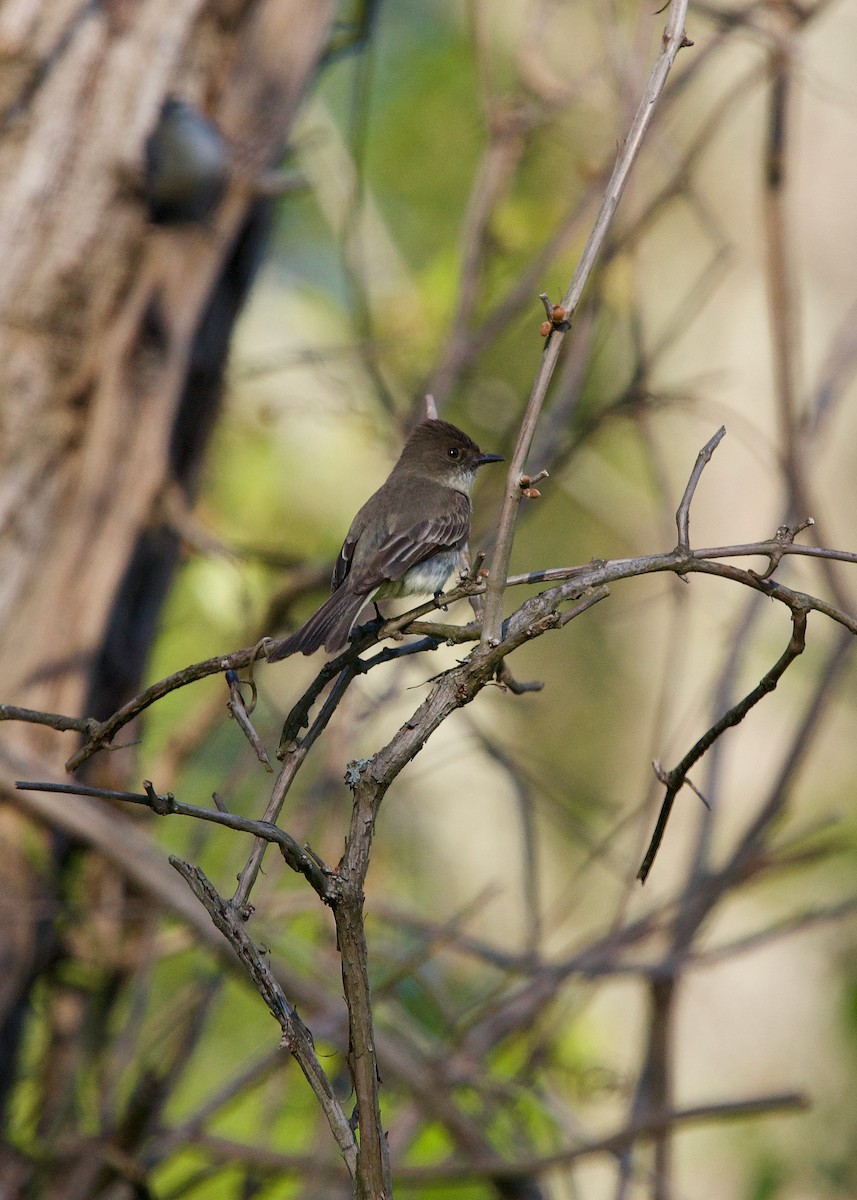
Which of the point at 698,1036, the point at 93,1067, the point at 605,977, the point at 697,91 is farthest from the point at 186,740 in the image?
the point at 697,91

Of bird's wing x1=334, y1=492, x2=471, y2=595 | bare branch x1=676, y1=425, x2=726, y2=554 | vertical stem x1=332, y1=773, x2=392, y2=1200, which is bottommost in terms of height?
vertical stem x1=332, y1=773, x2=392, y2=1200

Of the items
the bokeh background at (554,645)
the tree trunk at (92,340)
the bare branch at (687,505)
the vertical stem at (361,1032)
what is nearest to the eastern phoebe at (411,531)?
the bokeh background at (554,645)

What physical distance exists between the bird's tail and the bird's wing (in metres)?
0.06

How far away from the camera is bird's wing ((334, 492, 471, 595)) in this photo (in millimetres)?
2959

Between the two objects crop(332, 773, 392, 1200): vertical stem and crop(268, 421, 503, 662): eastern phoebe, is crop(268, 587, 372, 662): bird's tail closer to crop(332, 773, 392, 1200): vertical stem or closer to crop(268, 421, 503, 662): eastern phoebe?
crop(268, 421, 503, 662): eastern phoebe

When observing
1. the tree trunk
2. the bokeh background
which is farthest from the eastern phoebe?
the tree trunk

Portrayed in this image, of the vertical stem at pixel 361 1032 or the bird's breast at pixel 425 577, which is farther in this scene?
the bird's breast at pixel 425 577

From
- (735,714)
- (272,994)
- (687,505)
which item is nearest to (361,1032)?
(272,994)

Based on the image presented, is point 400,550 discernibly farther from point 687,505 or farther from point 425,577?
point 687,505

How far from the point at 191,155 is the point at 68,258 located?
0.42 meters

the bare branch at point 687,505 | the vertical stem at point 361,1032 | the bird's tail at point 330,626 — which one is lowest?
the vertical stem at point 361,1032

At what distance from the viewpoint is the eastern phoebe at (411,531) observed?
296 centimetres

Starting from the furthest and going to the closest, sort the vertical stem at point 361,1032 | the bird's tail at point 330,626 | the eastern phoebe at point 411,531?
the eastern phoebe at point 411,531 → the bird's tail at point 330,626 → the vertical stem at point 361,1032

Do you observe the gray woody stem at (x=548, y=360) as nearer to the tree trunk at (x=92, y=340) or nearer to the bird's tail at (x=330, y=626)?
the bird's tail at (x=330, y=626)
